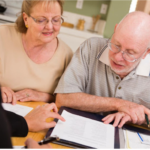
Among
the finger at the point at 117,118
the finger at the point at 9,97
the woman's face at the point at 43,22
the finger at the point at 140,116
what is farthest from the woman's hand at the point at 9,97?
the finger at the point at 140,116

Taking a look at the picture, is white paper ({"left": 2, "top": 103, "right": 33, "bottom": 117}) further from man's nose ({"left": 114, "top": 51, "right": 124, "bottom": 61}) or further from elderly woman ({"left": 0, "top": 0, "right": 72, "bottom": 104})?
man's nose ({"left": 114, "top": 51, "right": 124, "bottom": 61})

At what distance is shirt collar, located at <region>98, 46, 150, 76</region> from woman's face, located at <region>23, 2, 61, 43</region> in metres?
0.36

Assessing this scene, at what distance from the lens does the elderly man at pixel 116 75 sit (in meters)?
1.15

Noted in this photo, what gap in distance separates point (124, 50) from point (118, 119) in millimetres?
390

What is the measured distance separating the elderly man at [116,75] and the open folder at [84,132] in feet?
0.28

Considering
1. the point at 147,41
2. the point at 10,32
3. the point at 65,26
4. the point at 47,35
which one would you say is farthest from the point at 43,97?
the point at 65,26

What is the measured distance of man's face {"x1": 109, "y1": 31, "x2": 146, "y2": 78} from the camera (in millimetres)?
1143

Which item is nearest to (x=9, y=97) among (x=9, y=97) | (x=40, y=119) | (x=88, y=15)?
(x=9, y=97)

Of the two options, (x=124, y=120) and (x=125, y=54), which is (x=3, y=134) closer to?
(x=124, y=120)

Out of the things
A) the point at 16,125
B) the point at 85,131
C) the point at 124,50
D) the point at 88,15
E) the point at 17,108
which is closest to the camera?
the point at 16,125

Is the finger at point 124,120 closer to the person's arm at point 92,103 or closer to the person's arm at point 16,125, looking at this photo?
the person's arm at point 92,103

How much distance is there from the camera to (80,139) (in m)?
0.85

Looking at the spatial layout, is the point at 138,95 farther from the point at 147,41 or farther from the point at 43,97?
the point at 43,97

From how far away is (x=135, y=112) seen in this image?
1.13 metres
